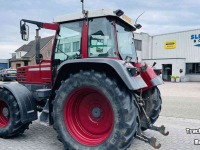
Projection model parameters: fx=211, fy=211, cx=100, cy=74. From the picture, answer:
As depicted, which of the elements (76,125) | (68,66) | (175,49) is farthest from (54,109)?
(175,49)

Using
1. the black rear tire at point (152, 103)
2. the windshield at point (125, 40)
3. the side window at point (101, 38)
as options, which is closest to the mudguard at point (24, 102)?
the side window at point (101, 38)

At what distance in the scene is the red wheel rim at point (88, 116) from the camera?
3.61 metres

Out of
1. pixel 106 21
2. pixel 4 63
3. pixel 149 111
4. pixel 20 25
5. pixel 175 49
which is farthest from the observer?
pixel 4 63

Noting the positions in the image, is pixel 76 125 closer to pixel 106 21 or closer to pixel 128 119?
pixel 128 119

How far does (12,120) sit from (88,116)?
1.67 m

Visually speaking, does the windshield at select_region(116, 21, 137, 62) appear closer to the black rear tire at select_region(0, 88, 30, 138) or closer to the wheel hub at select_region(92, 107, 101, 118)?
the wheel hub at select_region(92, 107, 101, 118)

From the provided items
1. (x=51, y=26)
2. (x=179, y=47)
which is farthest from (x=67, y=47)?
(x=179, y=47)

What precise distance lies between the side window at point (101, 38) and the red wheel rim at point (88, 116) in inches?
28.6

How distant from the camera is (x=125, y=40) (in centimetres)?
443

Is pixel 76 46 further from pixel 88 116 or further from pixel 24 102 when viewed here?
pixel 24 102

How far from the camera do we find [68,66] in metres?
3.78

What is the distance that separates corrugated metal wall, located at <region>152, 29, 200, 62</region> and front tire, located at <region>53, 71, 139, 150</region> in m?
A: 25.6

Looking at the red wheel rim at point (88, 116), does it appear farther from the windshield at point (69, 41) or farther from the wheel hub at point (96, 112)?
the windshield at point (69, 41)

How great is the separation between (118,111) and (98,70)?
0.79m
